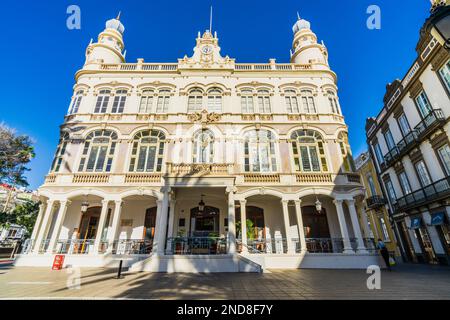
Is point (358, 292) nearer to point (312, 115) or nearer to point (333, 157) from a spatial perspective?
point (333, 157)

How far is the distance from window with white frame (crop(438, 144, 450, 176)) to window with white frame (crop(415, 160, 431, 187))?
1460mm

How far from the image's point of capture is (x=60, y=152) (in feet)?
49.9

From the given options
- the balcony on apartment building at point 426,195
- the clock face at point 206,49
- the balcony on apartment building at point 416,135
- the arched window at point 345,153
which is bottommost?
the balcony on apartment building at point 426,195

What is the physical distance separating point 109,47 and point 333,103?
2073 cm

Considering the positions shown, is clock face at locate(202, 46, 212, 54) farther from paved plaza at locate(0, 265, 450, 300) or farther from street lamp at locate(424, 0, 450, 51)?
paved plaza at locate(0, 265, 450, 300)

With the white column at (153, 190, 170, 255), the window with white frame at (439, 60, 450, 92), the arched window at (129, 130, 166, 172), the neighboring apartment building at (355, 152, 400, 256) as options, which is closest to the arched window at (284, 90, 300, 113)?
the window with white frame at (439, 60, 450, 92)

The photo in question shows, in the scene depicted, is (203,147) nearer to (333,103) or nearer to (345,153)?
(345,153)

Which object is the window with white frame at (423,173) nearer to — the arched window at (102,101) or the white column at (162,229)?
the white column at (162,229)

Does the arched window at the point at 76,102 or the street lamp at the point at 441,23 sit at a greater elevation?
the arched window at the point at 76,102

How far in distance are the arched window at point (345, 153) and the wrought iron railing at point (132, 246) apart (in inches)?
555

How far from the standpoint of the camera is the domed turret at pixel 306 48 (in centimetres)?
1947

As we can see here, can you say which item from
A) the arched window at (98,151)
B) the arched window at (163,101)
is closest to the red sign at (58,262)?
the arched window at (98,151)

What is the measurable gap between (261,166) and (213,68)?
380 inches

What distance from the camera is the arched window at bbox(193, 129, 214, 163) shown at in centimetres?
1540
